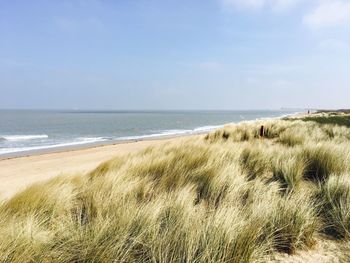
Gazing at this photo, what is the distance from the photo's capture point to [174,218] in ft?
10.7

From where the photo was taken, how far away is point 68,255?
2533 mm

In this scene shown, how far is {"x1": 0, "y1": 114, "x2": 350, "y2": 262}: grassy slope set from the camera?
2584mm

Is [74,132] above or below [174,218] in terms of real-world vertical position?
below

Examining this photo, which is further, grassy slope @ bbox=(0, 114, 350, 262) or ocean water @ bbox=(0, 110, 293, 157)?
ocean water @ bbox=(0, 110, 293, 157)

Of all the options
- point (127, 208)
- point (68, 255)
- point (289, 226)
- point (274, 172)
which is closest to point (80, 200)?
point (127, 208)

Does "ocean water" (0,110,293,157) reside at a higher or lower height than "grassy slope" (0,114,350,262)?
lower

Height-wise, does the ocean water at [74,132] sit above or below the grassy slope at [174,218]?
below

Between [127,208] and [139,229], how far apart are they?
47cm

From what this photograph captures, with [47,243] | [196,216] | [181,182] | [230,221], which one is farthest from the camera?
Result: [181,182]

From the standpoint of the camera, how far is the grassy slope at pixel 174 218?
258 centimetres

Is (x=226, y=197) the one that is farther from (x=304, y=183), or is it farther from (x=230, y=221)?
(x=304, y=183)

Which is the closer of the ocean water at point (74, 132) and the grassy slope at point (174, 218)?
the grassy slope at point (174, 218)

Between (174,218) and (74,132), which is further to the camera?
(74,132)

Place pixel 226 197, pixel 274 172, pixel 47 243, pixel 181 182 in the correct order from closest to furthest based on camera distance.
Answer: pixel 47 243, pixel 226 197, pixel 181 182, pixel 274 172
